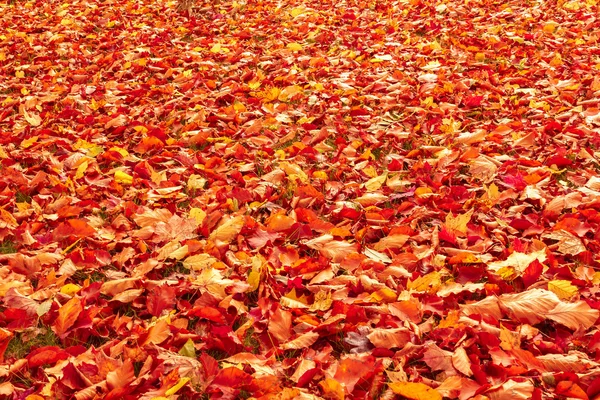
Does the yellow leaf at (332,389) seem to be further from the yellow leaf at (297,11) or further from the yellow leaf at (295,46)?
the yellow leaf at (297,11)

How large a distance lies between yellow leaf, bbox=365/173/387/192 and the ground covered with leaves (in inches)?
1.3

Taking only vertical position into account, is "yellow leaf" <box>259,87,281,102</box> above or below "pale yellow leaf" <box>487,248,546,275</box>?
above

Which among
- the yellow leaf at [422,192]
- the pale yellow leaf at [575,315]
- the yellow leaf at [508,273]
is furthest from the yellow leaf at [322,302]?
the yellow leaf at [422,192]

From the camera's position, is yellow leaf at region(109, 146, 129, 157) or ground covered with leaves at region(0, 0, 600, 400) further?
yellow leaf at region(109, 146, 129, 157)

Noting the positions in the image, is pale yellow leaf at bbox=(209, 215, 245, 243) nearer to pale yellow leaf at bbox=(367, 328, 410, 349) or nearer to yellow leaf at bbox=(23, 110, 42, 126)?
pale yellow leaf at bbox=(367, 328, 410, 349)

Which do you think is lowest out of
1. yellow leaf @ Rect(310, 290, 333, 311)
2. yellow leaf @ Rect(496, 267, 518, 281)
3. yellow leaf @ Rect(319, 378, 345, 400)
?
yellow leaf @ Rect(496, 267, 518, 281)

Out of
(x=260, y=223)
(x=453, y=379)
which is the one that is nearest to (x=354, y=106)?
(x=260, y=223)

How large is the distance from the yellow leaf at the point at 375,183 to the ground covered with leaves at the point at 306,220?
33 mm

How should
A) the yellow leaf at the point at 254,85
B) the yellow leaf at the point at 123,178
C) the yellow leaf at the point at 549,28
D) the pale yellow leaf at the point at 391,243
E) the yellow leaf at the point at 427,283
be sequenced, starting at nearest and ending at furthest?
the yellow leaf at the point at 427,283 → the pale yellow leaf at the point at 391,243 → the yellow leaf at the point at 123,178 → the yellow leaf at the point at 254,85 → the yellow leaf at the point at 549,28

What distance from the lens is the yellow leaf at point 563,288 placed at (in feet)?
7.50

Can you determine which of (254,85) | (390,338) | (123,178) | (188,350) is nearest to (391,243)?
(390,338)

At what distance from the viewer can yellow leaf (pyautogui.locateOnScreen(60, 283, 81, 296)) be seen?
247 cm

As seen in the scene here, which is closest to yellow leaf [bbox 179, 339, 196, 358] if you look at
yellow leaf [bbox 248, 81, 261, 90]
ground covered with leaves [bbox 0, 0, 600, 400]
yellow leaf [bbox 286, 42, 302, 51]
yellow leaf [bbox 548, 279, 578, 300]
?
ground covered with leaves [bbox 0, 0, 600, 400]

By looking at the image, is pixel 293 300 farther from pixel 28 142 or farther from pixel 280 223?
pixel 28 142
